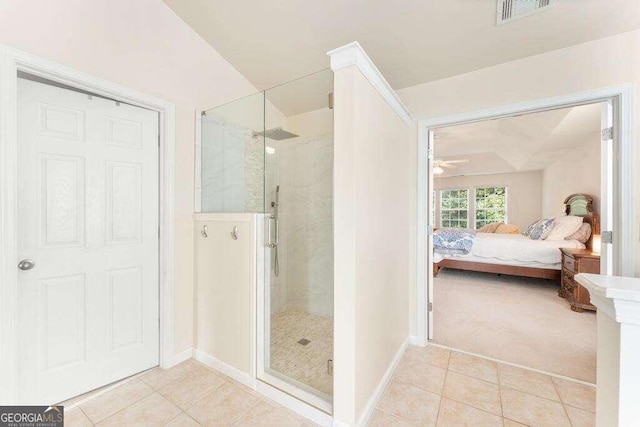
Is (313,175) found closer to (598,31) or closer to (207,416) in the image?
(207,416)

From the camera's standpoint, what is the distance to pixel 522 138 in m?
4.46

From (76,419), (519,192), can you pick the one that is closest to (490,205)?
(519,192)

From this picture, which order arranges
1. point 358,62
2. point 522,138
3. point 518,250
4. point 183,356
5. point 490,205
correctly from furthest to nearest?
1. point 490,205
2. point 522,138
3. point 518,250
4. point 183,356
5. point 358,62

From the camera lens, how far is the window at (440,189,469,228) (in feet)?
25.6

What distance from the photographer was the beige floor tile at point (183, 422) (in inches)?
60.2

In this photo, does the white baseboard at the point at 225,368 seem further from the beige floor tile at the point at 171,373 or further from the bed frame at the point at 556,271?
the bed frame at the point at 556,271

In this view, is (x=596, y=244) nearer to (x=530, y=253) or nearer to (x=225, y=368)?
(x=530, y=253)

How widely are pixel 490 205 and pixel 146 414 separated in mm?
8410

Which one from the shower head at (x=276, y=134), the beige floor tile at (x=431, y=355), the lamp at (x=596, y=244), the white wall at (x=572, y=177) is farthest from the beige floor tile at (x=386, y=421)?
the white wall at (x=572, y=177)

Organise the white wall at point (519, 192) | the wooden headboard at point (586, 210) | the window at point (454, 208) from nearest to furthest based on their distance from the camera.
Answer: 1. the wooden headboard at point (586, 210)
2. the white wall at point (519, 192)
3. the window at point (454, 208)

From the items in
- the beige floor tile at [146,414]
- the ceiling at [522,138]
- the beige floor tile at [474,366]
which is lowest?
the beige floor tile at [146,414]

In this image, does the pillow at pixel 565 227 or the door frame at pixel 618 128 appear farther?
the pillow at pixel 565 227

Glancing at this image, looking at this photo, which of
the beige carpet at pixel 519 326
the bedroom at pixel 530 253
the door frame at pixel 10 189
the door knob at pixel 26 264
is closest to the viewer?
the door frame at pixel 10 189

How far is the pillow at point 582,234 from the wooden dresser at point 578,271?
0.62m
